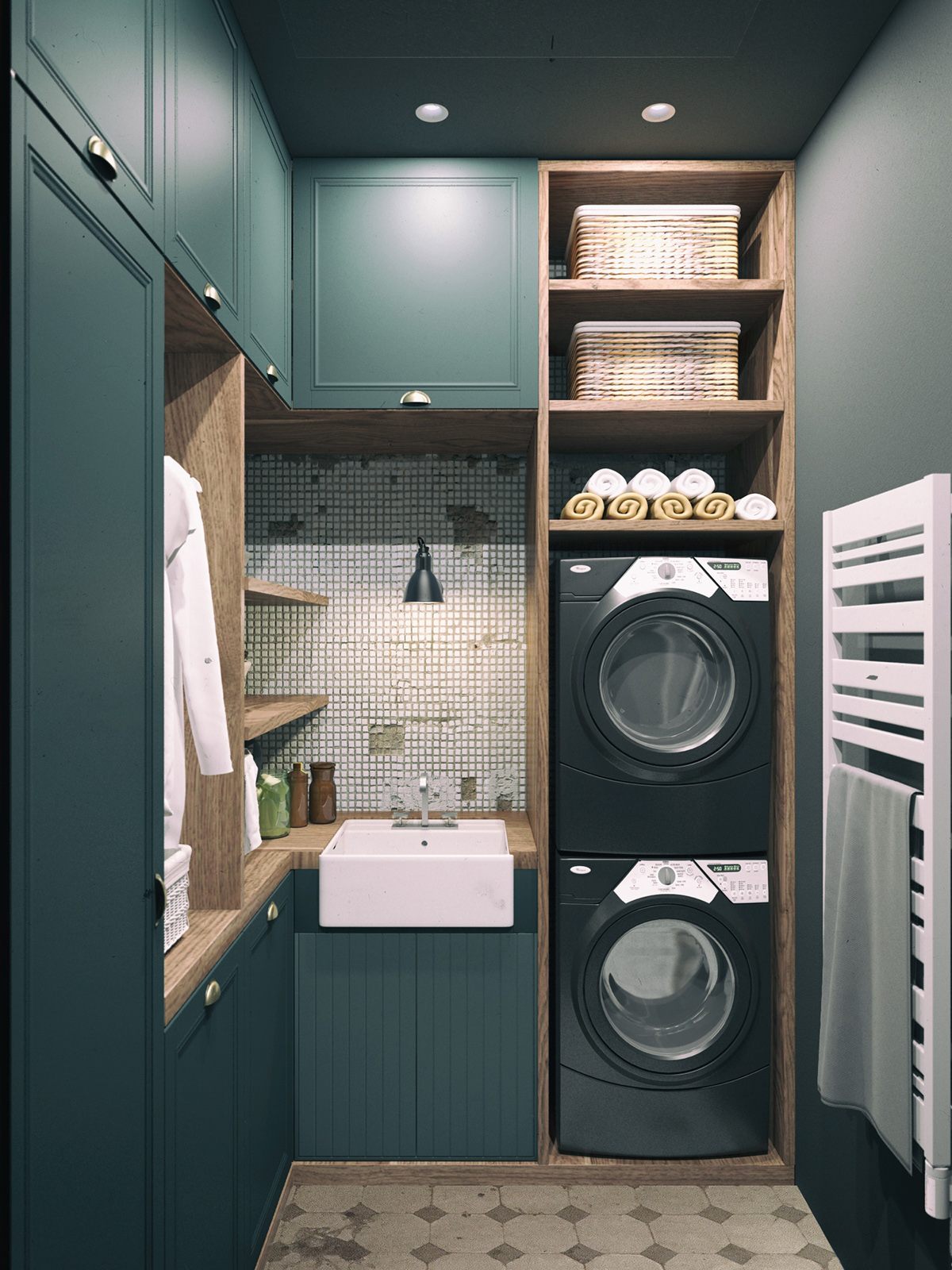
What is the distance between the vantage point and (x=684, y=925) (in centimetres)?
246

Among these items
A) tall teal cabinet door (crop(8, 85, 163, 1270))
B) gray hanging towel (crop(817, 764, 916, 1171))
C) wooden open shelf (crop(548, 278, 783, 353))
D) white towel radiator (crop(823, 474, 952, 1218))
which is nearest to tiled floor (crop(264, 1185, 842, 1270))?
gray hanging towel (crop(817, 764, 916, 1171))

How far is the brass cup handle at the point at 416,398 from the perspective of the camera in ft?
7.99

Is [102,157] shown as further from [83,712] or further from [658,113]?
[658,113]

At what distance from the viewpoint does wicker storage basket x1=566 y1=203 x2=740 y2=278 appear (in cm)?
246

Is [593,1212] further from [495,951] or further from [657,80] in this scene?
[657,80]

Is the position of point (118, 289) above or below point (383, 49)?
below

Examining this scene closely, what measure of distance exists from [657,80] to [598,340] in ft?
2.03

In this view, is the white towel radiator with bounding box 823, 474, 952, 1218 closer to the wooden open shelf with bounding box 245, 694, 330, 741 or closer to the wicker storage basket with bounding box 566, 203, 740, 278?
the wicker storage basket with bounding box 566, 203, 740, 278

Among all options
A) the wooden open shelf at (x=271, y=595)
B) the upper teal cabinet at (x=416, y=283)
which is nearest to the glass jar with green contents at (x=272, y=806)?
the wooden open shelf at (x=271, y=595)

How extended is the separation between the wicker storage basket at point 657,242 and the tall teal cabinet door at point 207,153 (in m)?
0.97

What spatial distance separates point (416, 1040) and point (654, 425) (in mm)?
1812

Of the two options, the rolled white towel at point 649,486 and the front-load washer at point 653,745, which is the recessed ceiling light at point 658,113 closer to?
the rolled white towel at point 649,486

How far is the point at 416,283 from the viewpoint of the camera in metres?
2.45

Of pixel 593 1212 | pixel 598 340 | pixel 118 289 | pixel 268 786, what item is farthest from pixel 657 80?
pixel 593 1212
